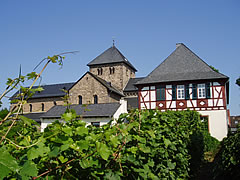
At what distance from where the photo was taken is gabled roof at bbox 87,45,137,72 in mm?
45844

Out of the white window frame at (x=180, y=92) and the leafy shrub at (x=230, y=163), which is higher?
the white window frame at (x=180, y=92)

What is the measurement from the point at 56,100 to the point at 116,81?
35.6 feet

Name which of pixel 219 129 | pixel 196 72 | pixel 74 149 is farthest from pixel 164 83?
pixel 74 149

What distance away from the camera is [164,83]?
2283 centimetres

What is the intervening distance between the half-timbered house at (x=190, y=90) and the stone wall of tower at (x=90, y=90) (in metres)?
11.5

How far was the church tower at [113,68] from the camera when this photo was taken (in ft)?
147

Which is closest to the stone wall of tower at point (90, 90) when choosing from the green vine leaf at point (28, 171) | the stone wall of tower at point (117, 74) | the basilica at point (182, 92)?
the basilica at point (182, 92)

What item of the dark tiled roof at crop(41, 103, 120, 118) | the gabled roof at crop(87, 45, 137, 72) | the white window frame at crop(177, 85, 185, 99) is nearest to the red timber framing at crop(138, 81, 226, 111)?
the white window frame at crop(177, 85, 185, 99)

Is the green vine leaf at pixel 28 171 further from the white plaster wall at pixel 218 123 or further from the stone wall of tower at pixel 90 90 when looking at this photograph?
the stone wall of tower at pixel 90 90

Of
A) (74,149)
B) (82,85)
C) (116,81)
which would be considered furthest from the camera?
(116,81)

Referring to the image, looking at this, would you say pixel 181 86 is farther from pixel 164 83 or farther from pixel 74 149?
pixel 74 149

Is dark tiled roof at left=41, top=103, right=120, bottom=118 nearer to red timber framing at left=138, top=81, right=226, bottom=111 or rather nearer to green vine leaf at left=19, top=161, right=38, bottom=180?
red timber framing at left=138, top=81, right=226, bottom=111

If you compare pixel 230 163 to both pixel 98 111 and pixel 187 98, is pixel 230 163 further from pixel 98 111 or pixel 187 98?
pixel 98 111

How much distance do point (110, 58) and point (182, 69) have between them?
24.8 m
